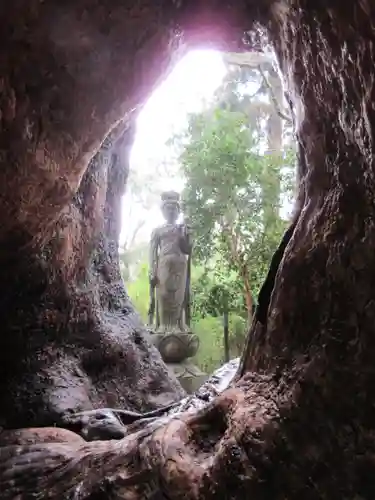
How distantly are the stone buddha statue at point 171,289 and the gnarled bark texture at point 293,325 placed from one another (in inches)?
113

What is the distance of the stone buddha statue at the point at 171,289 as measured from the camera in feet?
16.1

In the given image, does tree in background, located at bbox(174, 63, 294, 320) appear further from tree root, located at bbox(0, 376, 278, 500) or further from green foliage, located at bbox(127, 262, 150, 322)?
tree root, located at bbox(0, 376, 278, 500)

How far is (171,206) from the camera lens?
17.4 feet

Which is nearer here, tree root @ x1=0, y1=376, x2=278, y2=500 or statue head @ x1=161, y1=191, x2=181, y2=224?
tree root @ x1=0, y1=376, x2=278, y2=500

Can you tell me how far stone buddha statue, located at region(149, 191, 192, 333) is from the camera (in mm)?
5086

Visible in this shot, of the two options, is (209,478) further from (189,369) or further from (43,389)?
(189,369)

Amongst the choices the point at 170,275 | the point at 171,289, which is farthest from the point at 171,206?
the point at 171,289

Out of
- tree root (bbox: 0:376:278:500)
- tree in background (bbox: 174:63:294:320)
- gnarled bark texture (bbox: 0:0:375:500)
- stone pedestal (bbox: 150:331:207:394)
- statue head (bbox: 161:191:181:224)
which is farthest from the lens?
statue head (bbox: 161:191:181:224)

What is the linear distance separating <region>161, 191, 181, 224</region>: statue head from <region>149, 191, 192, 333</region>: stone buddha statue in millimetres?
78

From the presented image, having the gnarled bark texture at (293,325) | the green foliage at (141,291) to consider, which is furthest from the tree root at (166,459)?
the green foliage at (141,291)

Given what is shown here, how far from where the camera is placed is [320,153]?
57.8 inches

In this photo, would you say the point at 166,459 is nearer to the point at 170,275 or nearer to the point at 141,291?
the point at 170,275

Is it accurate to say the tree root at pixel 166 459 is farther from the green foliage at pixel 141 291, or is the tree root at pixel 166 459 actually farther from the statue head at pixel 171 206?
the green foliage at pixel 141 291

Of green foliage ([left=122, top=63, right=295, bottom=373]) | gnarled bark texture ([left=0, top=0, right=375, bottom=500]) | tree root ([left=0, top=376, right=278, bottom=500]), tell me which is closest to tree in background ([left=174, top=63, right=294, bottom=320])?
green foliage ([left=122, top=63, right=295, bottom=373])
